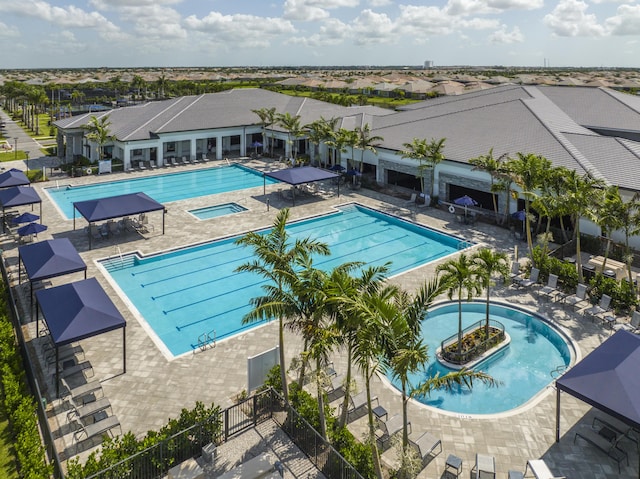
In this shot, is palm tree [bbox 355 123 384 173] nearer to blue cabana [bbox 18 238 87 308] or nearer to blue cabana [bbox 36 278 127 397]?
blue cabana [bbox 18 238 87 308]

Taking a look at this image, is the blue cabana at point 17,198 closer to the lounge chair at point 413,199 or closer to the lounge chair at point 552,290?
the lounge chair at point 413,199

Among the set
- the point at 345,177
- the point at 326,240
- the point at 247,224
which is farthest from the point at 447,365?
the point at 345,177

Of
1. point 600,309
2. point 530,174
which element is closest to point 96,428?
point 600,309

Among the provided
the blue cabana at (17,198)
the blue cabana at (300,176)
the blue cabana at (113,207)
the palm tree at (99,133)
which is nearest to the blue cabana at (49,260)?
the blue cabana at (113,207)

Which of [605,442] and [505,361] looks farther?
[505,361]

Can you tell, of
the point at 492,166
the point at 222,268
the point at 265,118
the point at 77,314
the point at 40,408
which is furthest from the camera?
the point at 265,118

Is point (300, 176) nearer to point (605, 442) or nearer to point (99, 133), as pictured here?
point (99, 133)

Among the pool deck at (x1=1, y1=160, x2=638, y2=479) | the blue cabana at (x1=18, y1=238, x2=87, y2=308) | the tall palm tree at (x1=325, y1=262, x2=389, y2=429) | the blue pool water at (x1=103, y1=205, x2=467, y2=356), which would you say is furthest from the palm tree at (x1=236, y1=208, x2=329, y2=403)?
the blue cabana at (x1=18, y1=238, x2=87, y2=308)
